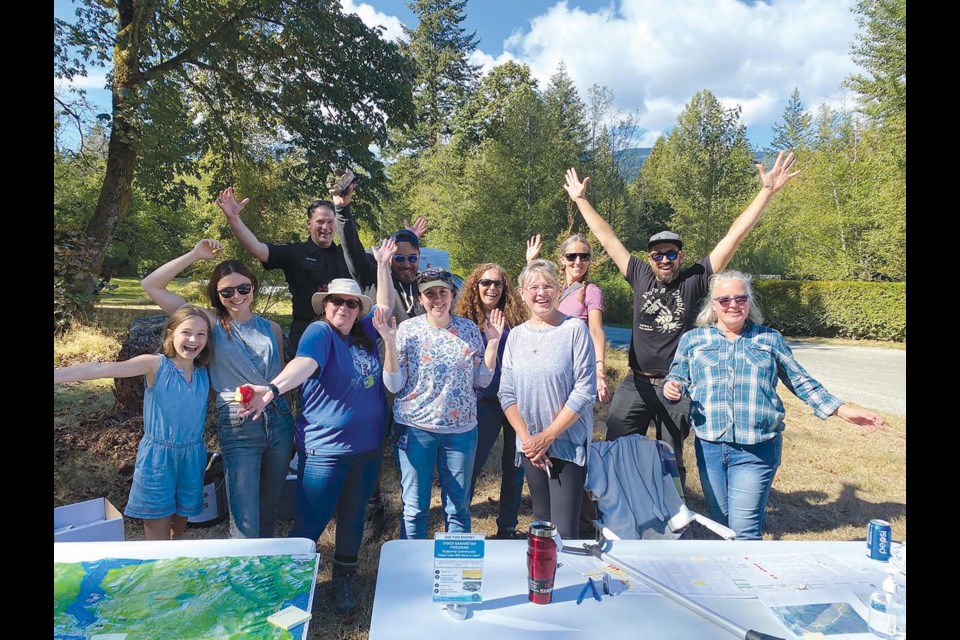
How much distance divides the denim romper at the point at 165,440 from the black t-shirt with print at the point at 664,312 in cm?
270

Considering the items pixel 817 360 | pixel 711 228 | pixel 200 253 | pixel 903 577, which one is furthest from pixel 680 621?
pixel 711 228

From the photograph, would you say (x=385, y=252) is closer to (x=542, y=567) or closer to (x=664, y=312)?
(x=664, y=312)

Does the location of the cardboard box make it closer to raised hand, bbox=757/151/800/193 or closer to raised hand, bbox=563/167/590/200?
raised hand, bbox=563/167/590/200

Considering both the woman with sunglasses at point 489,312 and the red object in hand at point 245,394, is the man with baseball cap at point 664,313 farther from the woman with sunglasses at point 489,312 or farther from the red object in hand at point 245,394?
the red object in hand at point 245,394

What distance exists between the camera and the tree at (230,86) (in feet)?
22.1

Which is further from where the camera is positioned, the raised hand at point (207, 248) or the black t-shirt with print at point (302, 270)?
the black t-shirt with print at point (302, 270)

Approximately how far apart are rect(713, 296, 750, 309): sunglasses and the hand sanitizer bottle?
1465 mm

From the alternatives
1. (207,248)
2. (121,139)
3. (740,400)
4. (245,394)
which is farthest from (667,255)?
(121,139)

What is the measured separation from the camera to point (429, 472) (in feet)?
9.29

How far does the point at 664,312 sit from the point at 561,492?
143 centimetres

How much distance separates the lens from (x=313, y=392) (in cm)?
271

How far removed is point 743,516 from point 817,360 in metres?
12.9

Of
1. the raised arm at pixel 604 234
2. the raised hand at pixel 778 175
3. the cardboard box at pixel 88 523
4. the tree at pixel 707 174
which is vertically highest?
the tree at pixel 707 174

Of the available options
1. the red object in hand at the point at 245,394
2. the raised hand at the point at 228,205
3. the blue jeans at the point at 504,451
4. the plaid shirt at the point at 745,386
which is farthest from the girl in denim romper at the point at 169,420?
the plaid shirt at the point at 745,386
